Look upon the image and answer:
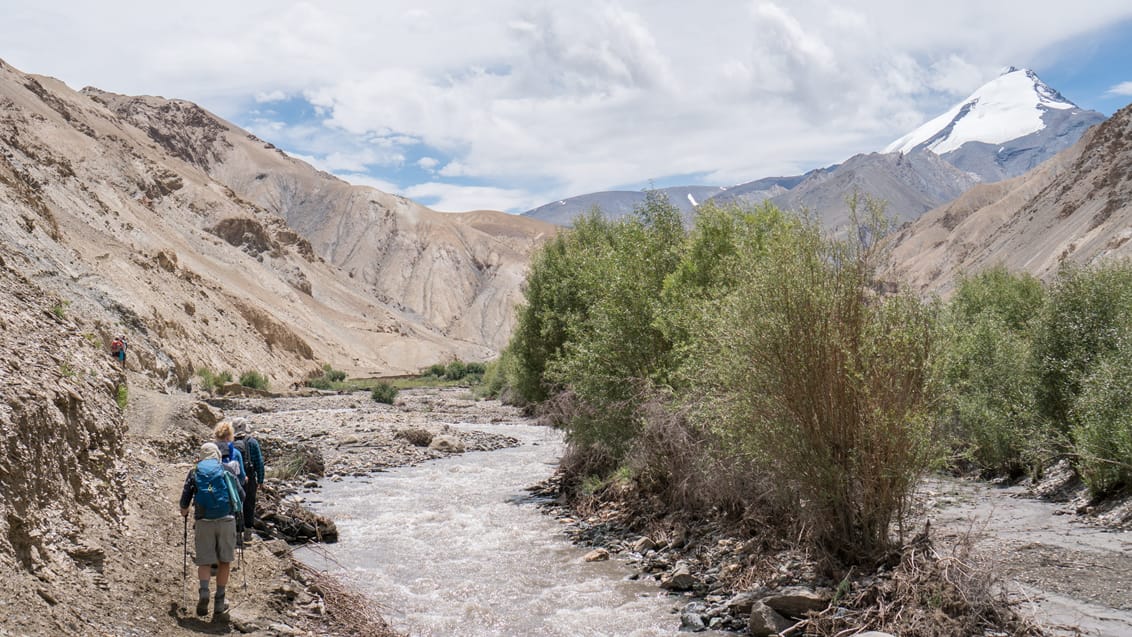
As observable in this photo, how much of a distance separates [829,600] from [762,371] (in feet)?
10.8

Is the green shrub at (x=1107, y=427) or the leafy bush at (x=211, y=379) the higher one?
the green shrub at (x=1107, y=427)

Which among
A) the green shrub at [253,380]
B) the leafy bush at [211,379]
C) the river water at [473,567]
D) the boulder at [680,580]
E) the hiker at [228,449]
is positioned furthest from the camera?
the green shrub at [253,380]

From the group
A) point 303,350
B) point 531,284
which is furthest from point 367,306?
point 531,284

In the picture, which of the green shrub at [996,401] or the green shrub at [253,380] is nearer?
the green shrub at [996,401]

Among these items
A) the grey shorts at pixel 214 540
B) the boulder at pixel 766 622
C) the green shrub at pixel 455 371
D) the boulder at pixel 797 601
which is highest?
the grey shorts at pixel 214 540

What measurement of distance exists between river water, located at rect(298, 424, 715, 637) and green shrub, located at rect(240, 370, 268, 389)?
33.3 metres

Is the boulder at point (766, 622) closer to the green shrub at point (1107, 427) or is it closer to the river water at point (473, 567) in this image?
the river water at point (473, 567)

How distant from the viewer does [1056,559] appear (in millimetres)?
13281

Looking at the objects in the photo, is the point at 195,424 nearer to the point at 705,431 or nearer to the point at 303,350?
the point at 705,431

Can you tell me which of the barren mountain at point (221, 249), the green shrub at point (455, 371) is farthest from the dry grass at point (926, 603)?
the green shrub at point (455, 371)

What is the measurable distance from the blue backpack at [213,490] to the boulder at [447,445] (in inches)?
938

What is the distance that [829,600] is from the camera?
11.1 m

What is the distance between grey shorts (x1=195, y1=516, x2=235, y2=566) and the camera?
30.7 ft

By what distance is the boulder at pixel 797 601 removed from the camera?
36.3ft
